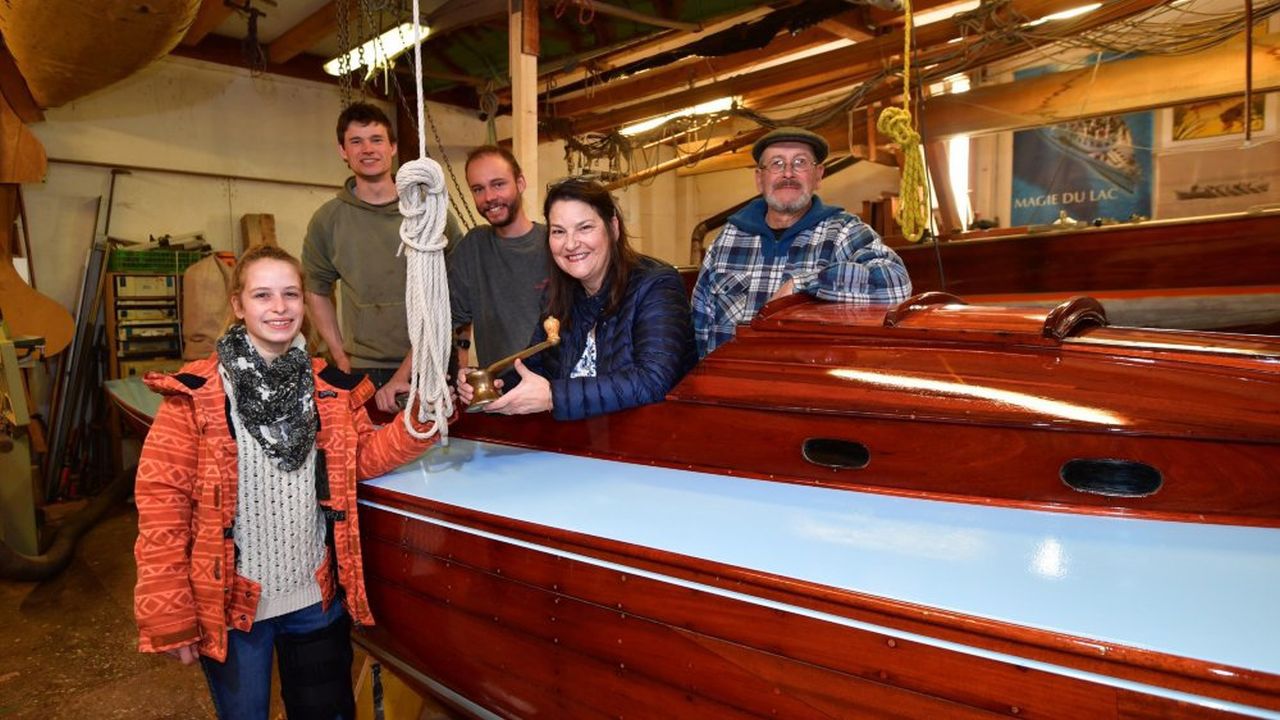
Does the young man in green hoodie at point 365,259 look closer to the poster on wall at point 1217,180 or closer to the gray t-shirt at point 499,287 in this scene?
the gray t-shirt at point 499,287

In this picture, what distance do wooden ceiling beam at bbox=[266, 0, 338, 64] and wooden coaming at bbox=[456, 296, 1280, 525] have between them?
14.8 feet

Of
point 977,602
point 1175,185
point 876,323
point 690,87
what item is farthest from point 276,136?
point 1175,185

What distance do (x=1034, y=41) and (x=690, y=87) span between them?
2.70 m

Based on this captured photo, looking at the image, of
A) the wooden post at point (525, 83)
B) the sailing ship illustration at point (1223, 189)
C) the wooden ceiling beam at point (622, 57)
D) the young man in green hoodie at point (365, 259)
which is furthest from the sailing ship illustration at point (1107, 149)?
the young man in green hoodie at point (365, 259)

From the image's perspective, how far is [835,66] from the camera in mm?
4781

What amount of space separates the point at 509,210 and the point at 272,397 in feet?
3.90

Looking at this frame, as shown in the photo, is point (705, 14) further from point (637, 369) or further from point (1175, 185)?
point (1175, 185)

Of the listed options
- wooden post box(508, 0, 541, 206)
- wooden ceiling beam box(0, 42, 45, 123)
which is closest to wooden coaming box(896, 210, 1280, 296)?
wooden post box(508, 0, 541, 206)

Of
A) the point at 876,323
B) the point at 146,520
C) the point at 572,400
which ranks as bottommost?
the point at 146,520

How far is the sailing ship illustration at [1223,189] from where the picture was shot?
6414 mm

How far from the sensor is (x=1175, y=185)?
269 inches

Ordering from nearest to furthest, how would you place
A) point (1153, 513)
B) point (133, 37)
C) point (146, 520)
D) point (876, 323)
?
point (1153, 513), point (146, 520), point (876, 323), point (133, 37)

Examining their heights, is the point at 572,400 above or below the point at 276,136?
below

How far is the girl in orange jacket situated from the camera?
1.43m
